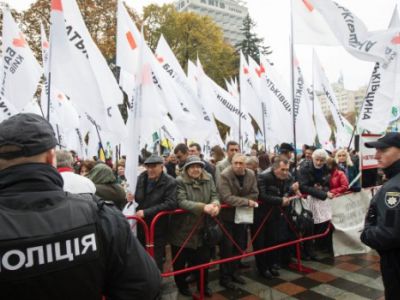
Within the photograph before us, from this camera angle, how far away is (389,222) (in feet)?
9.18

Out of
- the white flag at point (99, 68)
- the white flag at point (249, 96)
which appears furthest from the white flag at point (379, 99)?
the white flag at point (249, 96)

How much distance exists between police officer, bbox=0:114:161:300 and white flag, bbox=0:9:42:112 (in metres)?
5.64

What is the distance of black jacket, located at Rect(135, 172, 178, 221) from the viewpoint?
14.3 ft

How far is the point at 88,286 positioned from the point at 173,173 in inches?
257

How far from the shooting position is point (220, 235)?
4.47 metres

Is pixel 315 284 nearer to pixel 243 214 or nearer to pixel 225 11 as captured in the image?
pixel 243 214

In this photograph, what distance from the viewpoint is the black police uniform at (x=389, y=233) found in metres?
2.77

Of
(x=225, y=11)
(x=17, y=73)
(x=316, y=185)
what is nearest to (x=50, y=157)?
(x=316, y=185)

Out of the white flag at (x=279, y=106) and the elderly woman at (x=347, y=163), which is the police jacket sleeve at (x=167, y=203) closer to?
the elderly woman at (x=347, y=163)

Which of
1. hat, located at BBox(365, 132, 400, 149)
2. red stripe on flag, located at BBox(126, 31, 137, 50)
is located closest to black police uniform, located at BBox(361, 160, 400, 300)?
hat, located at BBox(365, 132, 400, 149)

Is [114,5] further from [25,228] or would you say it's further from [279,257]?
[25,228]

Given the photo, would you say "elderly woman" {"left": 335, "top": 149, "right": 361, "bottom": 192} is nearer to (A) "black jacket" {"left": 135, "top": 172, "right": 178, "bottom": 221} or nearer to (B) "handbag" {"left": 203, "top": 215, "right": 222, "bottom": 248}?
(B) "handbag" {"left": 203, "top": 215, "right": 222, "bottom": 248}

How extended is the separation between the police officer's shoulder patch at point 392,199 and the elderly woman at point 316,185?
2.97m

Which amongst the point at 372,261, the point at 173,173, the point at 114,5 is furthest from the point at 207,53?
the point at 372,261
